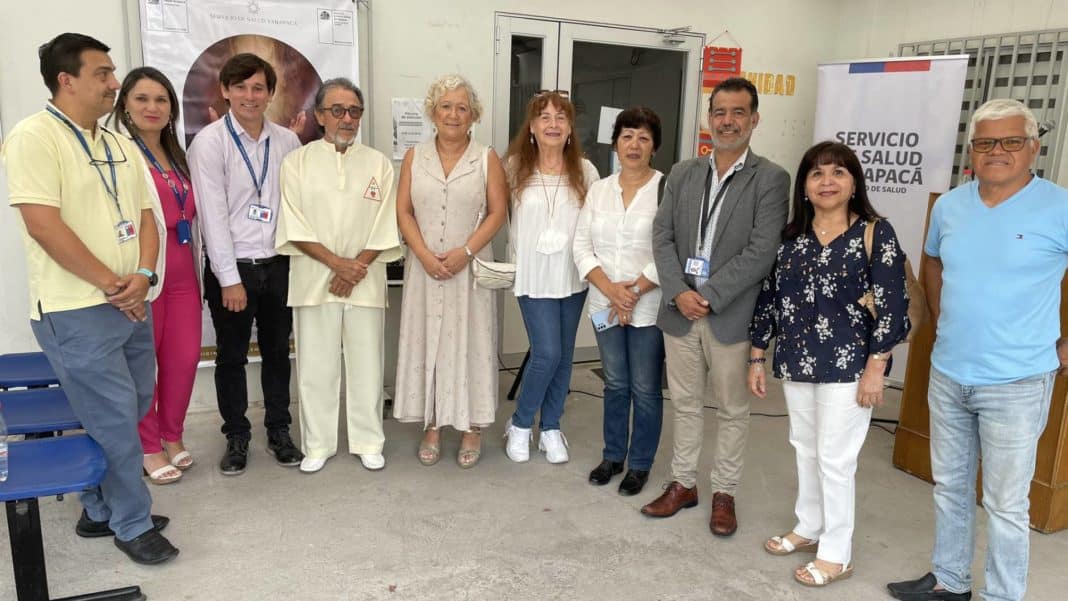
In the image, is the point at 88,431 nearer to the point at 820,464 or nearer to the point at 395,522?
the point at 395,522

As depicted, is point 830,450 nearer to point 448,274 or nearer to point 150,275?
point 448,274

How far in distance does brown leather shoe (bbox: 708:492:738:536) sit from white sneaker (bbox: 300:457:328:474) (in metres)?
1.73

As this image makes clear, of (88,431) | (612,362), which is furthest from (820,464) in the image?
(88,431)

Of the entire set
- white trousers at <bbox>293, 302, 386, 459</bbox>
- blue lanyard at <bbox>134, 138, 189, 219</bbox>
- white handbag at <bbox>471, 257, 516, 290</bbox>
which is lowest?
white trousers at <bbox>293, 302, 386, 459</bbox>

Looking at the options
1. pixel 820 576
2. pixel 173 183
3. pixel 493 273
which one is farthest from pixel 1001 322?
pixel 173 183

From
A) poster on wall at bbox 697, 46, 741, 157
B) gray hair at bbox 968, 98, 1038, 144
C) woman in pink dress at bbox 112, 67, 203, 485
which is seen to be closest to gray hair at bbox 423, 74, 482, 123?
woman in pink dress at bbox 112, 67, 203, 485

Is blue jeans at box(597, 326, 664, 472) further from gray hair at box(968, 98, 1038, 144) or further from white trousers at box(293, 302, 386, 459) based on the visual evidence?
gray hair at box(968, 98, 1038, 144)

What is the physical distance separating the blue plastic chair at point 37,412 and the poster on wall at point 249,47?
129cm

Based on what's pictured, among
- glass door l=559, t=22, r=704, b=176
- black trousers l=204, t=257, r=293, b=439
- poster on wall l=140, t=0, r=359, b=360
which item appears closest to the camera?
black trousers l=204, t=257, r=293, b=439

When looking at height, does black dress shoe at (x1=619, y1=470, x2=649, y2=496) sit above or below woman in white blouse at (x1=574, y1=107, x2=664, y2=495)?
below

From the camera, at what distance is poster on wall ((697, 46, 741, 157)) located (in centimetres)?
499

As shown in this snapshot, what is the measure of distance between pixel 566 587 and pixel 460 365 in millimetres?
1192

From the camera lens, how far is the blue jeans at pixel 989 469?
209cm

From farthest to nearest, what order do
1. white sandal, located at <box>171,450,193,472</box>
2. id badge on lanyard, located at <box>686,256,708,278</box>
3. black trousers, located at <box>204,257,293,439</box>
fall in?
white sandal, located at <box>171,450,193,472</box>, black trousers, located at <box>204,257,293,439</box>, id badge on lanyard, located at <box>686,256,708,278</box>
